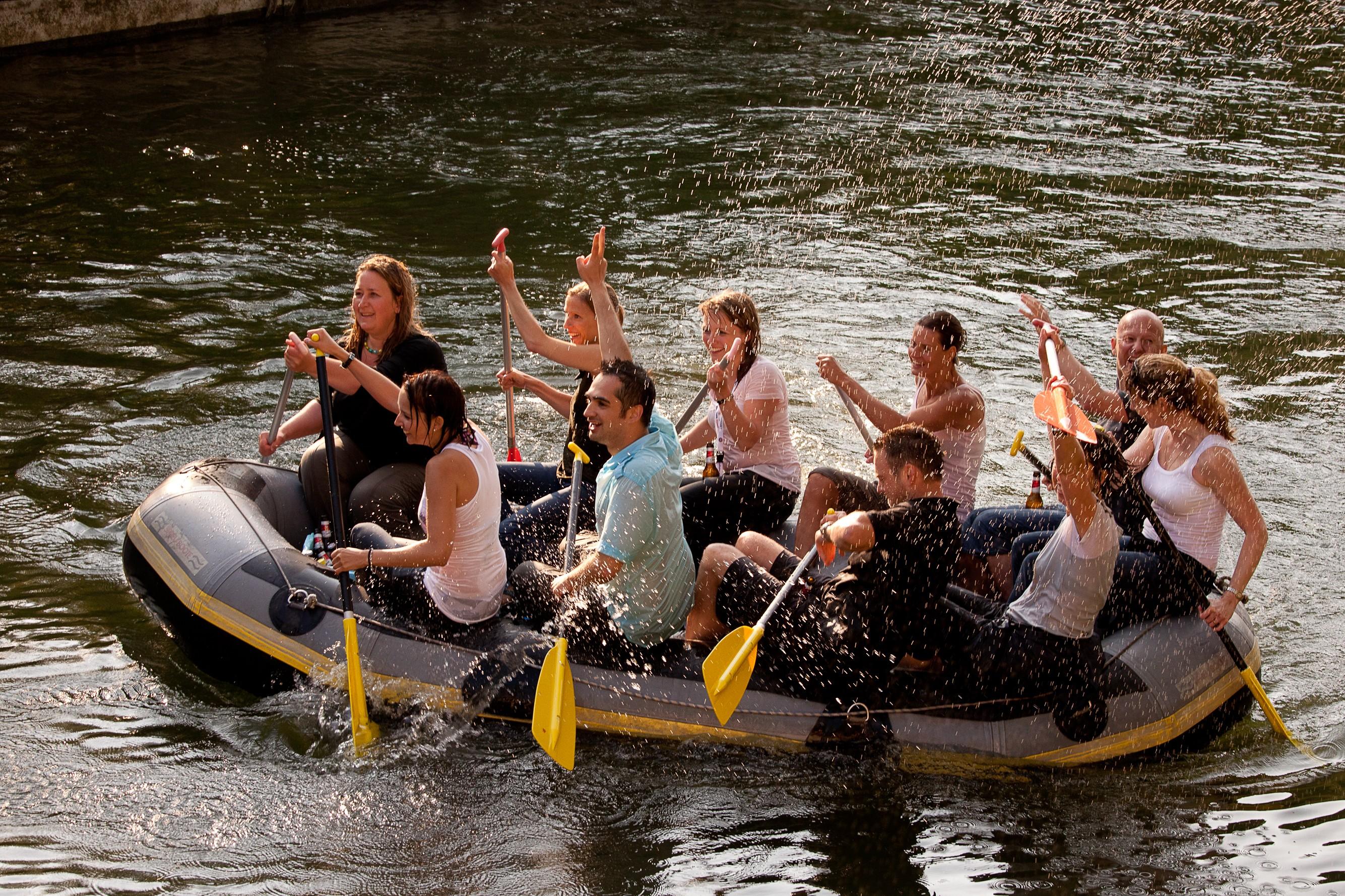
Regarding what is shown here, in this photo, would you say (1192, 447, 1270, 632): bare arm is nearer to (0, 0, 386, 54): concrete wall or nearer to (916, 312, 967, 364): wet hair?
(916, 312, 967, 364): wet hair

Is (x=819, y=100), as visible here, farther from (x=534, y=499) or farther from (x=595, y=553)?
(x=595, y=553)

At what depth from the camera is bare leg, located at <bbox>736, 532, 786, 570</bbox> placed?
619cm

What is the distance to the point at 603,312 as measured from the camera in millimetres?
6676

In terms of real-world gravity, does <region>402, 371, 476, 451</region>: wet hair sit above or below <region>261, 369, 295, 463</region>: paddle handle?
above

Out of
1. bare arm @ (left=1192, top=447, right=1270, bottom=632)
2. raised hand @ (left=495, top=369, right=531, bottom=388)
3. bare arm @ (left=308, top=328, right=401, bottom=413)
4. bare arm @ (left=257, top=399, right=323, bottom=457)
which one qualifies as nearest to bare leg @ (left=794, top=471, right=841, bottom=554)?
bare arm @ (left=1192, top=447, right=1270, bottom=632)

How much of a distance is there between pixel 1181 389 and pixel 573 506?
9.44ft

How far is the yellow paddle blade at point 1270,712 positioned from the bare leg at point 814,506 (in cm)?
207

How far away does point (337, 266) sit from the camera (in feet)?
40.6

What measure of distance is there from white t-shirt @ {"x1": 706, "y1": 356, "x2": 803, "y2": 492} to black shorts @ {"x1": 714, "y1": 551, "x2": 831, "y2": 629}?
1.15 metres

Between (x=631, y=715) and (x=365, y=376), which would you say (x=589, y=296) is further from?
(x=631, y=715)

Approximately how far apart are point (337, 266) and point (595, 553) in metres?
7.63

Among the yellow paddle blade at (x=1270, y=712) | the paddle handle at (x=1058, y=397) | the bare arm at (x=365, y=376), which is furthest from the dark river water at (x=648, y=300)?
the paddle handle at (x=1058, y=397)

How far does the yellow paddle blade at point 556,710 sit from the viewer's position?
18.2 feet

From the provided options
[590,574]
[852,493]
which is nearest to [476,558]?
[590,574]
